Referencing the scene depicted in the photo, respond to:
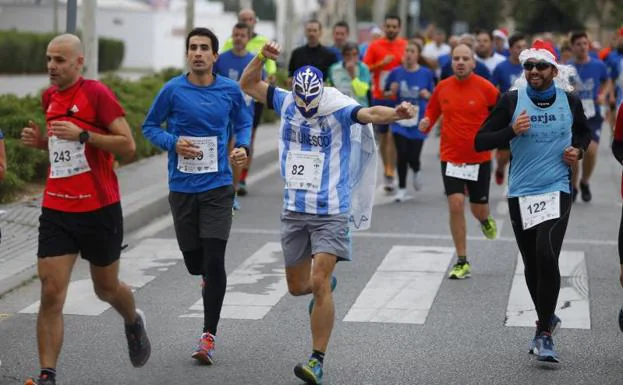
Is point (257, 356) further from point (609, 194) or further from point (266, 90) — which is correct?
point (609, 194)

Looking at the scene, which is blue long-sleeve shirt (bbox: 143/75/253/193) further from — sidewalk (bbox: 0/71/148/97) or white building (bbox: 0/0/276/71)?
white building (bbox: 0/0/276/71)

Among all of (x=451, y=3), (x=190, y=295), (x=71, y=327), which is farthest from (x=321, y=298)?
(x=451, y=3)

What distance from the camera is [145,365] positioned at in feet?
27.1

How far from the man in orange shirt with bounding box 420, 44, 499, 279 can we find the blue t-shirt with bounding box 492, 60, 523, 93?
4.28 metres

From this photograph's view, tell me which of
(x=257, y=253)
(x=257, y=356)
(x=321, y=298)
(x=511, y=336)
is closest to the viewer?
(x=321, y=298)

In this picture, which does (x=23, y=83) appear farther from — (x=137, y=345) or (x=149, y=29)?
(x=137, y=345)

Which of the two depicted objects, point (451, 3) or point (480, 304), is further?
point (451, 3)

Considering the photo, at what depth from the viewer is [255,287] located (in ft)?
36.0

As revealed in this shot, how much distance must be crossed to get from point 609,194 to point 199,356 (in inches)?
410

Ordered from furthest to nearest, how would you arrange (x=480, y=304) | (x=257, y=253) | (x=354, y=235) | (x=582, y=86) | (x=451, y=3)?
(x=451, y=3)
(x=582, y=86)
(x=354, y=235)
(x=257, y=253)
(x=480, y=304)

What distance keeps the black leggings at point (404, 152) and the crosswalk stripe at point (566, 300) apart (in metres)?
4.10

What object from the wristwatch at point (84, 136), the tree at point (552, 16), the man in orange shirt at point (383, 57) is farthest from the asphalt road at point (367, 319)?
the tree at point (552, 16)

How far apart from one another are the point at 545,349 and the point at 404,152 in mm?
8144

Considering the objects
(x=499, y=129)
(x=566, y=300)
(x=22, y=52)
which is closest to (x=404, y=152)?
(x=566, y=300)
